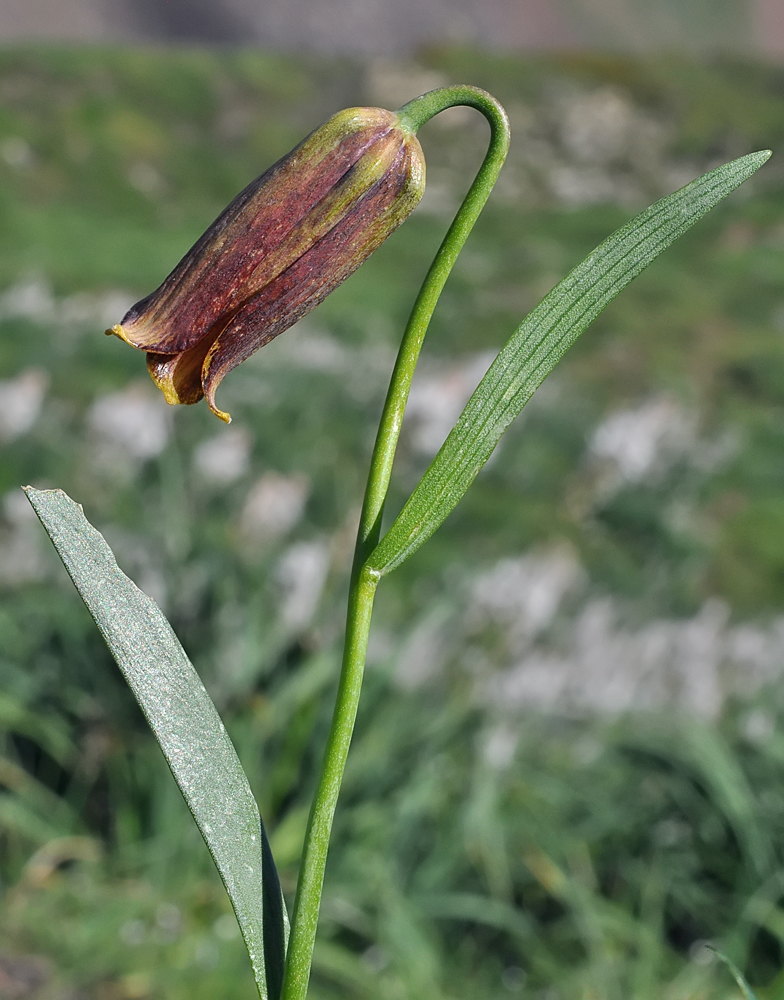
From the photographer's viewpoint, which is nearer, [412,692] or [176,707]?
[176,707]

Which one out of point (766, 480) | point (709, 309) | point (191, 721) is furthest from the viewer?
point (709, 309)

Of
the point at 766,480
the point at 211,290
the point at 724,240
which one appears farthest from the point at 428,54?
the point at 211,290

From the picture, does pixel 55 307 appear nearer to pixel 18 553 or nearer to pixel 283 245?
pixel 18 553

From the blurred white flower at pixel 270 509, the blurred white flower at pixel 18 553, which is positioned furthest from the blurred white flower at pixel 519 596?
the blurred white flower at pixel 18 553

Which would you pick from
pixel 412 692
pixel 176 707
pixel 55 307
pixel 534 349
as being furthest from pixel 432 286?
pixel 55 307

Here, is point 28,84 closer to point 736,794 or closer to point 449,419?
point 449,419
